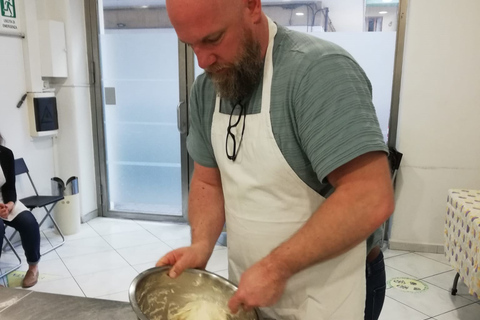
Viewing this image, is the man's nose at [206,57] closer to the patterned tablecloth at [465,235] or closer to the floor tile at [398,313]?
the patterned tablecloth at [465,235]

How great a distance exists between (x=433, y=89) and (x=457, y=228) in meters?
1.18

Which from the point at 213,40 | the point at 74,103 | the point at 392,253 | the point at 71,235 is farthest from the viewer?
the point at 74,103

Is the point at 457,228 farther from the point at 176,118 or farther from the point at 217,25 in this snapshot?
the point at 176,118

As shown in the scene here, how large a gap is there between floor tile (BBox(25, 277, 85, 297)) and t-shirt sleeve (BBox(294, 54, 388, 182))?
224cm

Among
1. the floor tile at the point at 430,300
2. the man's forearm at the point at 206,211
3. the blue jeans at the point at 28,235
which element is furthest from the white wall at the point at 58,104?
the floor tile at the point at 430,300

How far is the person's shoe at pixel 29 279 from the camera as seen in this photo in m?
2.63

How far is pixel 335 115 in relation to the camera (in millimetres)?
784

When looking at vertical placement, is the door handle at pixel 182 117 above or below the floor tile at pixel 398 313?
above

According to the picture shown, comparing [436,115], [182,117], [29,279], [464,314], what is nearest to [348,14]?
[436,115]

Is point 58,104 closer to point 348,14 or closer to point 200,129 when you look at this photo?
point 348,14

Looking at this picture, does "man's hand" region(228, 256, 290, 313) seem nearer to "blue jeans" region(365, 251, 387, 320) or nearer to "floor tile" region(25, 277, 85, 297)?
"blue jeans" region(365, 251, 387, 320)

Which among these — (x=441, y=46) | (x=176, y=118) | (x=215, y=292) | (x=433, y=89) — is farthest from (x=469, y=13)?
(x=215, y=292)

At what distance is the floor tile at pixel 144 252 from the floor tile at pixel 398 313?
5.31ft

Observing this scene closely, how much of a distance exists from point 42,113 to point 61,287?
153 centimetres
